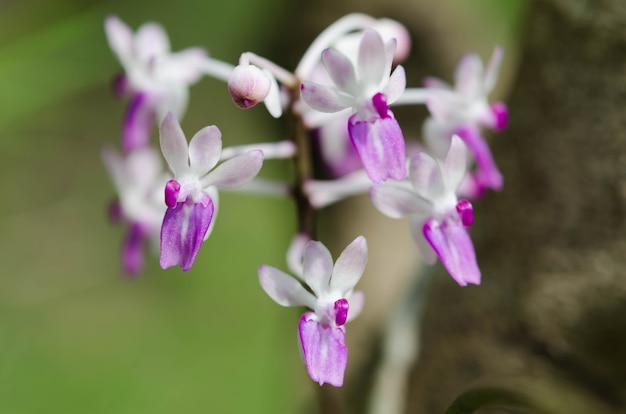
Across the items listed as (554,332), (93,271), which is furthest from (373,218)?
(554,332)

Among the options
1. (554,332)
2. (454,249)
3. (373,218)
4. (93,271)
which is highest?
(373,218)

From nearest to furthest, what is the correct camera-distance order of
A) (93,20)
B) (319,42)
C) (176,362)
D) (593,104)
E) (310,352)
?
(310,352)
(319,42)
(593,104)
(176,362)
(93,20)

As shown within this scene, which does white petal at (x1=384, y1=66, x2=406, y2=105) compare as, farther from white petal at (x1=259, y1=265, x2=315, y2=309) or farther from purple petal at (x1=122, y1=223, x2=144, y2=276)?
purple petal at (x1=122, y1=223, x2=144, y2=276)

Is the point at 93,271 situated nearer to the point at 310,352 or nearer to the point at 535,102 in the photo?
the point at 535,102

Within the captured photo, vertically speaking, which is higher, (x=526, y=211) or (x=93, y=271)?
(x=93, y=271)

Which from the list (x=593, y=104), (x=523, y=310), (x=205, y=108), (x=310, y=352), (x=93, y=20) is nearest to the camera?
(x=310, y=352)

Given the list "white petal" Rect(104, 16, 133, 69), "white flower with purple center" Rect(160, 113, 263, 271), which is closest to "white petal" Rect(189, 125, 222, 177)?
"white flower with purple center" Rect(160, 113, 263, 271)

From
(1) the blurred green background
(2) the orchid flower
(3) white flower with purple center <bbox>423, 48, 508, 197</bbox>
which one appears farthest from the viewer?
(1) the blurred green background
